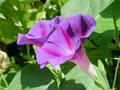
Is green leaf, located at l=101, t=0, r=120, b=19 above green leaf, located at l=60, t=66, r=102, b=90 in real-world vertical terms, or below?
above

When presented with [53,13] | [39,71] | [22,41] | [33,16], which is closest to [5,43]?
[33,16]

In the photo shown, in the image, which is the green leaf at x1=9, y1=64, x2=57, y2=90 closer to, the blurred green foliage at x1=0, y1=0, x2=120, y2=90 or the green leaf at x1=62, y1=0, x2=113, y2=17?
the blurred green foliage at x1=0, y1=0, x2=120, y2=90

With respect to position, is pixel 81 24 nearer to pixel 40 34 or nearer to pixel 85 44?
pixel 40 34

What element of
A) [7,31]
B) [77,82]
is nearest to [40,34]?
[77,82]

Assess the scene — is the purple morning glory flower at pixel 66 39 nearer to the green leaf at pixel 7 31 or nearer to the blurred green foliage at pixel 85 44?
the blurred green foliage at pixel 85 44

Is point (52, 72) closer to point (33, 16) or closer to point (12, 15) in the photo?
point (12, 15)

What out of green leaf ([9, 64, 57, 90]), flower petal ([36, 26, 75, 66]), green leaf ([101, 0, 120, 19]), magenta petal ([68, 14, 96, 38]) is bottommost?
green leaf ([9, 64, 57, 90])

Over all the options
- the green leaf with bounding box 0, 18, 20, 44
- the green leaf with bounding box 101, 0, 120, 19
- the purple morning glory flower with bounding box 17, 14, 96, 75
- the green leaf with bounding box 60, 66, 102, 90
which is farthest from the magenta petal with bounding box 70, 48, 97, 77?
the green leaf with bounding box 0, 18, 20, 44
